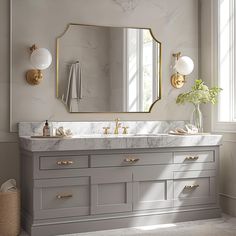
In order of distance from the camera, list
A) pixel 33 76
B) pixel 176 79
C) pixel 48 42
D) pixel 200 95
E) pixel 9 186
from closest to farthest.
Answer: pixel 9 186
pixel 33 76
pixel 48 42
pixel 200 95
pixel 176 79

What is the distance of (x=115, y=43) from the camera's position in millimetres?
4402

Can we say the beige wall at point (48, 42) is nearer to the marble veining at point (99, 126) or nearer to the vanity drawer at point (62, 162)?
the marble veining at point (99, 126)

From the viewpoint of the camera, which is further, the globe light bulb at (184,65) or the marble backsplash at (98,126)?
the globe light bulb at (184,65)

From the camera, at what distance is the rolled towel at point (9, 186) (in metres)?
3.66

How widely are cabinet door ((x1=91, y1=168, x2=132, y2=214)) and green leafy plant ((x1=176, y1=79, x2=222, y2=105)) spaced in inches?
41.7

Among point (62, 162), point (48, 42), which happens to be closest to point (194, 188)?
point (62, 162)

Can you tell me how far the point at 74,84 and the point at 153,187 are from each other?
1.25 metres

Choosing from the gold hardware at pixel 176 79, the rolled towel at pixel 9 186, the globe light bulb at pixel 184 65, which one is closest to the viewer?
the rolled towel at pixel 9 186

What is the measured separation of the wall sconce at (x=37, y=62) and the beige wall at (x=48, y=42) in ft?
0.22

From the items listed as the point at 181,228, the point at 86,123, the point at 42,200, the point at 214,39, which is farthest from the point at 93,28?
the point at 181,228

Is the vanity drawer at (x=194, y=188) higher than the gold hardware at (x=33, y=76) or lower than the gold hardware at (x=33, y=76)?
lower

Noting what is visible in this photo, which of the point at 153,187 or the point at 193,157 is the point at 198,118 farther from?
the point at 153,187

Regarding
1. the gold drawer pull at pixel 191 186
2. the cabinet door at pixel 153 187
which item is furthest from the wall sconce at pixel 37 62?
the gold drawer pull at pixel 191 186

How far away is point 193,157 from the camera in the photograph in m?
4.11
